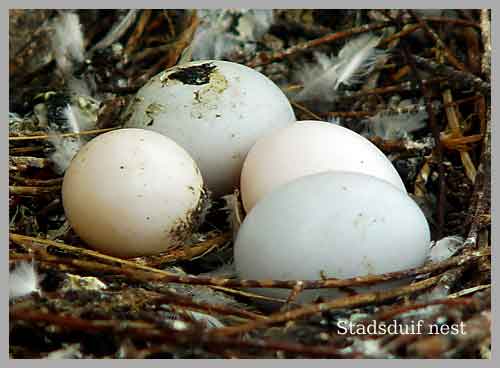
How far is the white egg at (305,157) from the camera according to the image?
1627mm

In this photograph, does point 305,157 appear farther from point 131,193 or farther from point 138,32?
point 138,32

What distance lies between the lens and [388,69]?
2.35 m

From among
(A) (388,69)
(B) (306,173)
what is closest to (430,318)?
(B) (306,173)

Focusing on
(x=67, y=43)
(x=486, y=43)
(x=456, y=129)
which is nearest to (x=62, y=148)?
(x=67, y=43)

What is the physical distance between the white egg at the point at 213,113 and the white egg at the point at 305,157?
100 millimetres

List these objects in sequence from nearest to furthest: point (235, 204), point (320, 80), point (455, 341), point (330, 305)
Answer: point (455, 341) → point (330, 305) → point (235, 204) → point (320, 80)

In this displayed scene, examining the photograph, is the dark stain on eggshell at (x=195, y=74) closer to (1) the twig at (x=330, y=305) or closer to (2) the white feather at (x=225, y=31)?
(2) the white feather at (x=225, y=31)

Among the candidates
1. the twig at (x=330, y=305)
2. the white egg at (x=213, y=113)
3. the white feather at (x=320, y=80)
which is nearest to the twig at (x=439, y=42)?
the white feather at (x=320, y=80)

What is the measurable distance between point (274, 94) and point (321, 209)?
48cm

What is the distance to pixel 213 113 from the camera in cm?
178

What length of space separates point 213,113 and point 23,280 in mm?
570

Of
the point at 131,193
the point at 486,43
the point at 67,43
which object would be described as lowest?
the point at 131,193

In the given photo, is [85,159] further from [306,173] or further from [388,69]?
[388,69]

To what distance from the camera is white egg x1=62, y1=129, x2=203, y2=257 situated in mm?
1585
